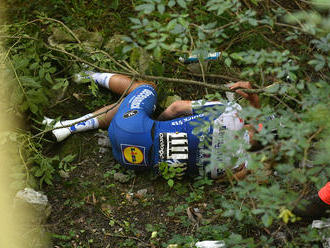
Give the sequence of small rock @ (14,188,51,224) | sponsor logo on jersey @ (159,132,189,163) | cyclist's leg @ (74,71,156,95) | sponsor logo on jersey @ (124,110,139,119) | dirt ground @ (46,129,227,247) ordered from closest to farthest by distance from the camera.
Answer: small rock @ (14,188,51,224)
dirt ground @ (46,129,227,247)
sponsor logo on jersey @ (159,132,189,163)
sponsor logo on jersey @ (124,110,139,119)
cyclist's leg @ (74,71,156,95)

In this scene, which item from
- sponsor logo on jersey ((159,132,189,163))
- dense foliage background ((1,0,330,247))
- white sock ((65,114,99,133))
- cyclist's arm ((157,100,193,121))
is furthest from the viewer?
white sock ((65,114,99,133))

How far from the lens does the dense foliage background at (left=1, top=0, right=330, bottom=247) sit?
158cm

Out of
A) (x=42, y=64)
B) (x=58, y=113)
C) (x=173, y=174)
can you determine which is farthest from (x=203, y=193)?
(x=42, y=64)

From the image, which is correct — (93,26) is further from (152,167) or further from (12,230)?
(12,230)

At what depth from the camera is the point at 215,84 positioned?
118 inches

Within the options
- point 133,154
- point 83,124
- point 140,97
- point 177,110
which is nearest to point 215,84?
point 177,110

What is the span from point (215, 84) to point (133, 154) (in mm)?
810

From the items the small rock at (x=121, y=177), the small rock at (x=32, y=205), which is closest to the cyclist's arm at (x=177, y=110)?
the small rock at (x=121, y=177)

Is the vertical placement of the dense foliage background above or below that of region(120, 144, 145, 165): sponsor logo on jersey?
above

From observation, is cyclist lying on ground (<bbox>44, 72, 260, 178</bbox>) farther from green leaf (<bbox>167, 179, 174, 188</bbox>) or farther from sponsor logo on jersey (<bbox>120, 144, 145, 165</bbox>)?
green leaf (<bbox>167, 179, 174, 188</bbox>)

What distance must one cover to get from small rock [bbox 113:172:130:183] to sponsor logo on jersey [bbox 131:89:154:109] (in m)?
0.53

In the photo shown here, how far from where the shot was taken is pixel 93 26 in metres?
3.99

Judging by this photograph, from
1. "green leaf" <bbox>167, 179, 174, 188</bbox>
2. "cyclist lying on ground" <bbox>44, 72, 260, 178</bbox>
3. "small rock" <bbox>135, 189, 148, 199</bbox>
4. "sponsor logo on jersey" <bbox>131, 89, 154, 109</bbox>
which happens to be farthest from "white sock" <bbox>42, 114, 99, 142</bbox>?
"green leaf" <bbox>167, 179, 174, 188</bbox>

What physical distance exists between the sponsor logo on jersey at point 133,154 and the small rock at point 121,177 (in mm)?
139
